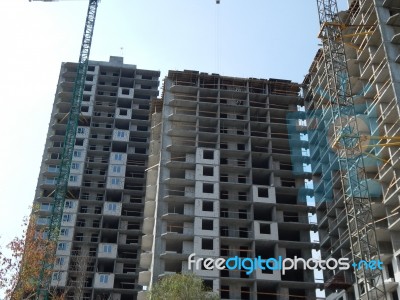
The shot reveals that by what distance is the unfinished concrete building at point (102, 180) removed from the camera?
299ft

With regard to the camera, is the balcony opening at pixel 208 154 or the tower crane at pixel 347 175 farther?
the balcony opening at pixel 208 154

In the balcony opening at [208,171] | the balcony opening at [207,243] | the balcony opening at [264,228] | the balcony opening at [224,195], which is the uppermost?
the balcony opening at [208,171]

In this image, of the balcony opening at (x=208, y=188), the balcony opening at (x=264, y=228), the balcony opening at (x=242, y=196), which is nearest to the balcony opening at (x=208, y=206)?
the balcony opening at (x=208, y=188)

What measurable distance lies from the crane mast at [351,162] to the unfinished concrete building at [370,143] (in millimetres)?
911

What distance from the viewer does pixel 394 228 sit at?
56875 millimetres

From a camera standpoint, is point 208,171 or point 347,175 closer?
point 347,175

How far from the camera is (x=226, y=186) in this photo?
80.2 meters

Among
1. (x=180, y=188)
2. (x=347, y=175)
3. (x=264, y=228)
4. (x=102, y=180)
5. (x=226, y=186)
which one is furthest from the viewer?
(x=102, y=180)

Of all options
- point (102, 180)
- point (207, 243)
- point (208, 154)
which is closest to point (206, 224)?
point (207, 243)

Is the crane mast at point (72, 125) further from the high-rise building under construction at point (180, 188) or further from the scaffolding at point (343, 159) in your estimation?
the scaffolding at point (343, 159)

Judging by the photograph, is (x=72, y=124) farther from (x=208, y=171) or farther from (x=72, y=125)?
(x=208, y=171)

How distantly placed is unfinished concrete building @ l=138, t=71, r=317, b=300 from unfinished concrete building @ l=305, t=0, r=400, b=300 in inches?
196

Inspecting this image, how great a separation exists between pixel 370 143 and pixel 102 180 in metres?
53.8

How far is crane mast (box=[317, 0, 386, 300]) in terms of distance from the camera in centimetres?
5689
